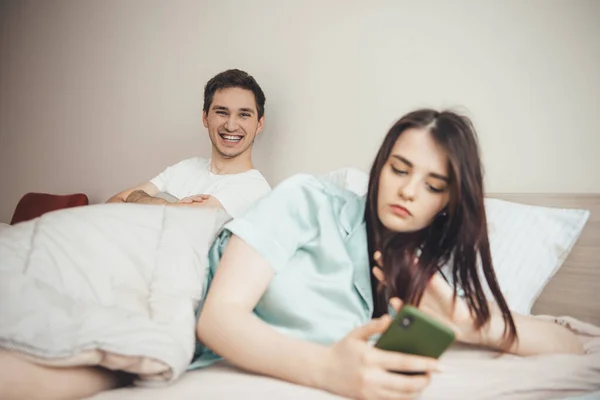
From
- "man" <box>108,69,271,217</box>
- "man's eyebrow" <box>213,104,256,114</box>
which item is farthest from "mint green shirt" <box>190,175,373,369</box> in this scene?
"man's eyebrow" <box>213,104,256,114</box>

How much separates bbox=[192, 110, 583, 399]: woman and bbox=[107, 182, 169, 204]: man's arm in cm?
90

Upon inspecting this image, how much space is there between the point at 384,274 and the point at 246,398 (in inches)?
12.6

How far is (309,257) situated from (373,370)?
28 cm

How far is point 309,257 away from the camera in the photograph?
0.79 m

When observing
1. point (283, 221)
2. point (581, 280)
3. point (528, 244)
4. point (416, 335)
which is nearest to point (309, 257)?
point (283, 221)

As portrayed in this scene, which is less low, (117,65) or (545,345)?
(117,65)

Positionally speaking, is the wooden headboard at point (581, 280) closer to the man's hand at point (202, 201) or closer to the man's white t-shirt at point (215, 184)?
the man's white t-shirt at point (215, 184)

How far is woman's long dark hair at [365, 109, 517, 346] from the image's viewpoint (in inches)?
29.0

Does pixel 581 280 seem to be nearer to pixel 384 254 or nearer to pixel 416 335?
pixel 384 254

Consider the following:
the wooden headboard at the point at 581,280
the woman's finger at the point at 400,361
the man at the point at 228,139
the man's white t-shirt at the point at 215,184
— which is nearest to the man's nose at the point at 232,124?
the man at the point at 228,139

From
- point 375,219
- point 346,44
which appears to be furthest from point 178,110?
point 375,219

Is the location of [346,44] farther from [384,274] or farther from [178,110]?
[384,274]

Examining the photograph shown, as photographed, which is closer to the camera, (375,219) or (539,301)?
(375,219)

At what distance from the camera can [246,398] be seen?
1.82 feet
